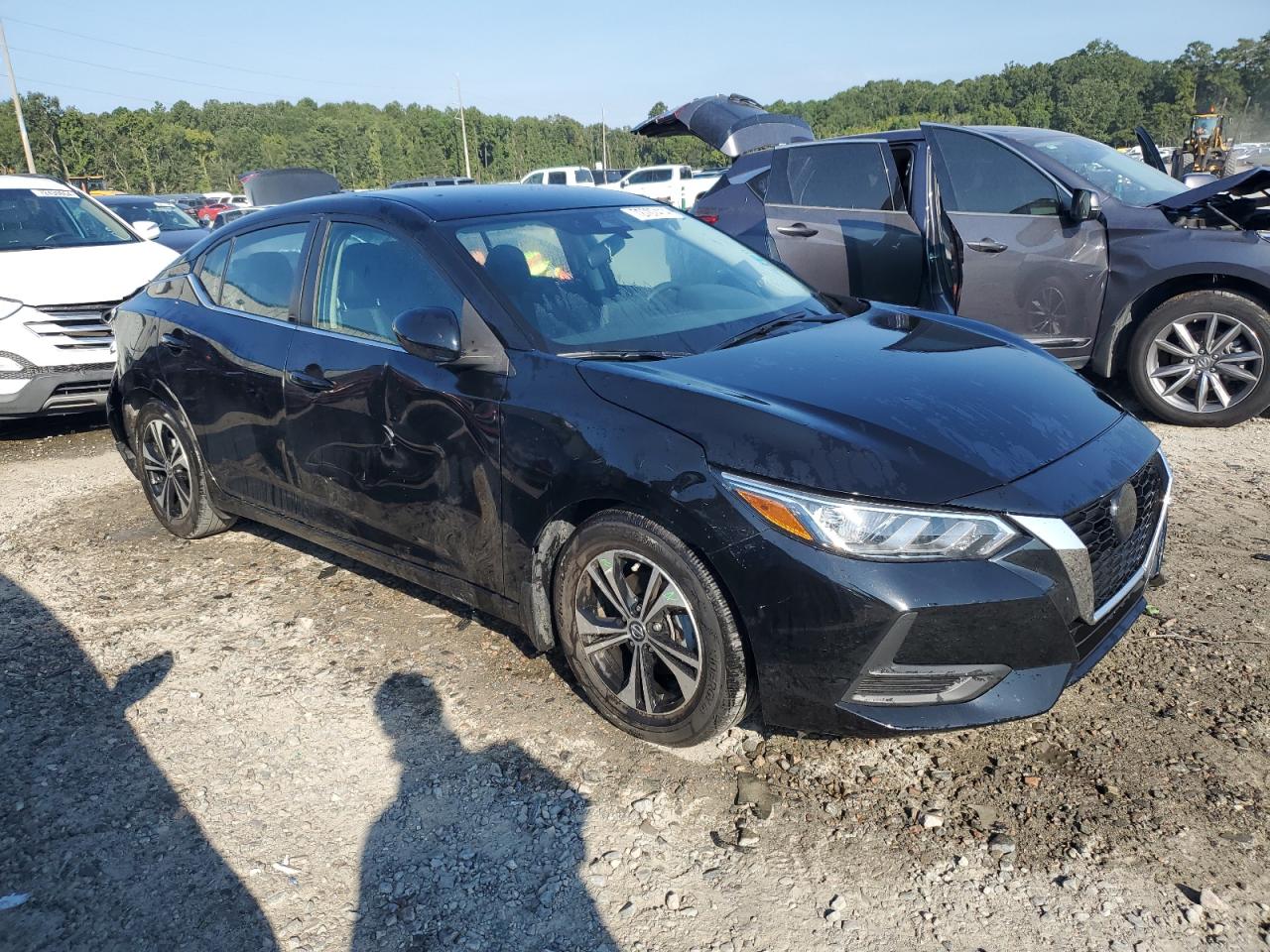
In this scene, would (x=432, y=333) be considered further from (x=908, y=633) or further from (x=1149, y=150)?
(x=1149, y=150)

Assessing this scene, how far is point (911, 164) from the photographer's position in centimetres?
661

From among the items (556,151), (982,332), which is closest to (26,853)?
(982,332)

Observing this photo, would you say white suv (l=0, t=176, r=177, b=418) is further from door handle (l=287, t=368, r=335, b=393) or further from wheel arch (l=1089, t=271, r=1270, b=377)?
wheel arch (l=1089, t=271, r=1270, b=377)

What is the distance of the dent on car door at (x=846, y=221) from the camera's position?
6547 millimetres

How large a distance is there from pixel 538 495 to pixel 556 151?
104281 millimetres

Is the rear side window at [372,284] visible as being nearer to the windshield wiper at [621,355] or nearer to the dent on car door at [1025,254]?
the windshield wiper at [621,355]

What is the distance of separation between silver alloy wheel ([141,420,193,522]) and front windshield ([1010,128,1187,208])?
5.51 meters

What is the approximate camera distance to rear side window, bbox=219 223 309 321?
13.0ft

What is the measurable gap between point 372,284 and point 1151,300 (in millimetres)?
4813

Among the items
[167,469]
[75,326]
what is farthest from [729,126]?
[167,469]

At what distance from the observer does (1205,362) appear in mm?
5809

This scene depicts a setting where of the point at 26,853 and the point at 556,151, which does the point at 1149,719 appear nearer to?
the point at 26,853

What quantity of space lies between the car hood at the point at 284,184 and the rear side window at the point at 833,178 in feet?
62.0

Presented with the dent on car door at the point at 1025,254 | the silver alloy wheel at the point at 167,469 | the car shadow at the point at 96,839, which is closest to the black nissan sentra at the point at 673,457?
the silver alloy wheel at the point at 167,469
